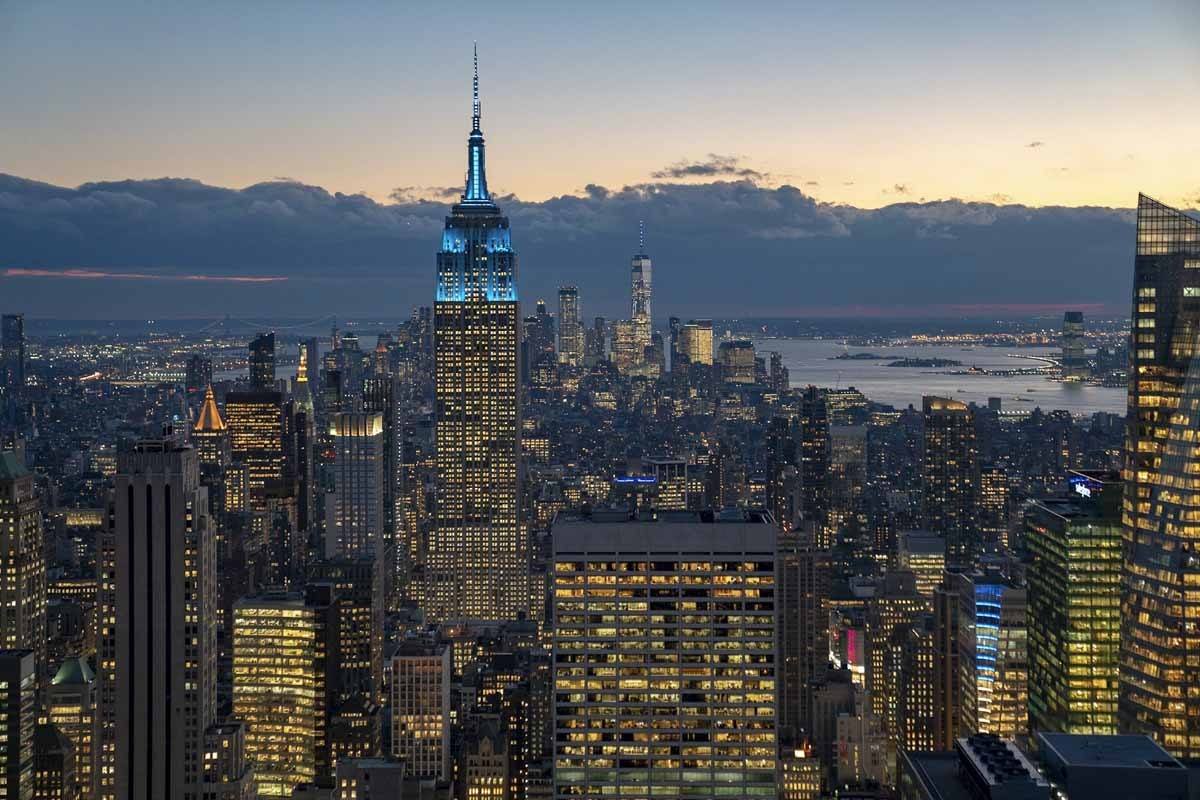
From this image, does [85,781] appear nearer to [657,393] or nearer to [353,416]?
[353,416]

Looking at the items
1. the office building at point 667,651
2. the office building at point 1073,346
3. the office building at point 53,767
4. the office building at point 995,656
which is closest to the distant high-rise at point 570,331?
the office building at point 1073,346

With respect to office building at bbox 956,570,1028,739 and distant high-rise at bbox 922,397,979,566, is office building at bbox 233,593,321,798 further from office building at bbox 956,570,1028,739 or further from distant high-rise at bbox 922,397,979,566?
distant high-rise at bbox 922,397,979,566

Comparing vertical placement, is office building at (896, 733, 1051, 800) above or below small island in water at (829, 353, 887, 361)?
below

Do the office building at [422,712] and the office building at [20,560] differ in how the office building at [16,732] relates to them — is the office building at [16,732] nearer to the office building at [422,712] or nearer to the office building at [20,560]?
the office building at [20,560]

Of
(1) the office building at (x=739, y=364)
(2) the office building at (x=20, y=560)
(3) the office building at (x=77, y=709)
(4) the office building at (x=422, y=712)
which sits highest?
(1) the office building at (x=739, y=364)

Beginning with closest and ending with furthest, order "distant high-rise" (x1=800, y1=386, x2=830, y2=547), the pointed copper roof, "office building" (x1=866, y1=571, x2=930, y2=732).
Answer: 1. "office building" (x1=866, y1=571, x2=930, y2=732)
2. the pointed copper roof
3. "distant high-rise" (x1=800, y1=386, x2=830, y2=547)

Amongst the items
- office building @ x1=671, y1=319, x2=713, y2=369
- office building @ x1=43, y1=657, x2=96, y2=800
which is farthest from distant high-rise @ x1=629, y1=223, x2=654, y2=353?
office building @ x1=43, y1=657, x2=96, y2=800
